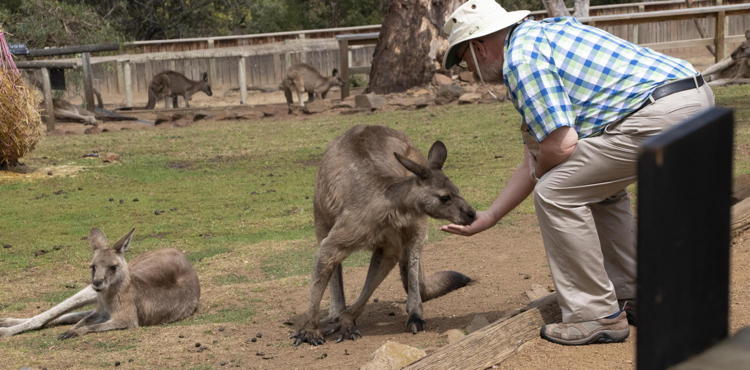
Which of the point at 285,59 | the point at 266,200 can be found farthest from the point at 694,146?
the point at 285,59

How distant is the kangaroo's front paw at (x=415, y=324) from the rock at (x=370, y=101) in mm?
12074

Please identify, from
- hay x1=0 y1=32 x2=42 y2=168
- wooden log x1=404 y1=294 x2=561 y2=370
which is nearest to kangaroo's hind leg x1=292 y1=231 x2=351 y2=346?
wooden log x1=404 y1=294 x2=561 y2=370

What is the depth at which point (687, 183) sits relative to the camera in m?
1.26

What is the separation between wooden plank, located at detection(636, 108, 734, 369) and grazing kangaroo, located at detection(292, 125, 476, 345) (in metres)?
3.73

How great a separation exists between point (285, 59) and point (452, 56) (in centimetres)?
2317

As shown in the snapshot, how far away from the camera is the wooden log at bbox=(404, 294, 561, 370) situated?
3.82 metres

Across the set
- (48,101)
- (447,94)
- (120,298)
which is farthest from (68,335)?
(447,94)

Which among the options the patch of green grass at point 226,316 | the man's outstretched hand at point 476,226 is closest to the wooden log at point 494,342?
the man's outstretched hand at point 476,226

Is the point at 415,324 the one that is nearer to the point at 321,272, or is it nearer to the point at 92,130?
the point at 321,272

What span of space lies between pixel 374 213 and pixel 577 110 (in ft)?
5.12

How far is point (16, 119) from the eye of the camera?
453 inches

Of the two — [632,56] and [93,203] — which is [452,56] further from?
[93,203]

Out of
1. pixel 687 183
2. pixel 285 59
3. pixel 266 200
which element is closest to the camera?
pixel 687 183

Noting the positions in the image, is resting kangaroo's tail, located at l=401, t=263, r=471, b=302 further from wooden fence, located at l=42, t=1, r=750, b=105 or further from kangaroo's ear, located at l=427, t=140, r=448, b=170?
wooden fence, located at l=42, t=1, r=750, b=105
